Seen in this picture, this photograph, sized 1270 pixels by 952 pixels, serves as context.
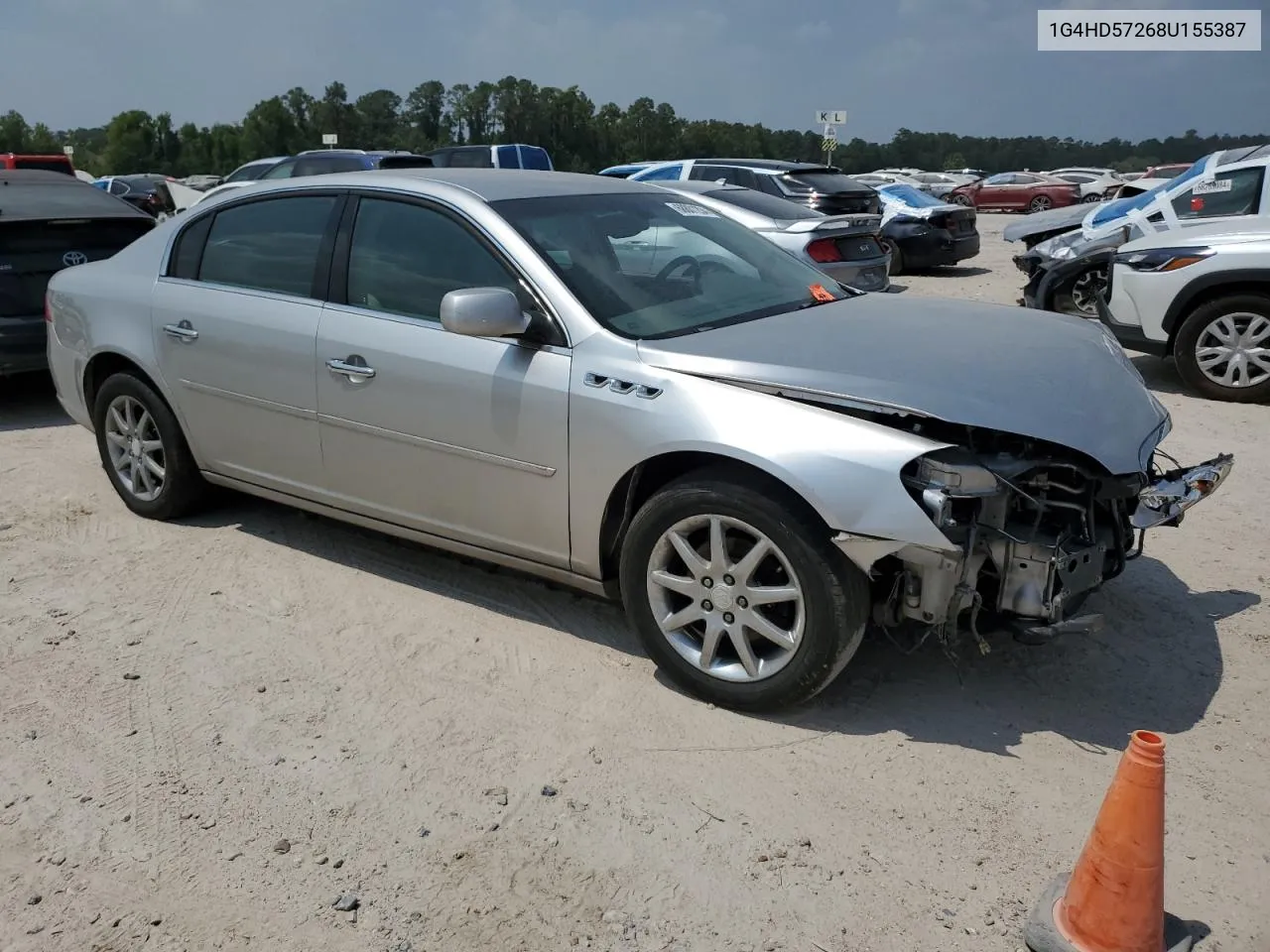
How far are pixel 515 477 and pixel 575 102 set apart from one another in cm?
8568

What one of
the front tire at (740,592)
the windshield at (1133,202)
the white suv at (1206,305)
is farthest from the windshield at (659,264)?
the windshield at (1133,202)

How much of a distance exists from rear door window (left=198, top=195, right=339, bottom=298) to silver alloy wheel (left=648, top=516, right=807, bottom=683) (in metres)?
2.00

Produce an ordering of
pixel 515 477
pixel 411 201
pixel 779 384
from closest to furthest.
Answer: pixel 779 384, pixel 515 477, pixel 411 201

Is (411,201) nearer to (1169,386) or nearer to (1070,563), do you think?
(1070,563)

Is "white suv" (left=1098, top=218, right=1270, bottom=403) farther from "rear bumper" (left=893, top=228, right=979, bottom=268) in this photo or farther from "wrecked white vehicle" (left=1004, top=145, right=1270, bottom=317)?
"rear bumper" (left=893, top=228, right=979, bottom=268)

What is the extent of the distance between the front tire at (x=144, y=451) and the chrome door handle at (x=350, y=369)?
1.25 meters

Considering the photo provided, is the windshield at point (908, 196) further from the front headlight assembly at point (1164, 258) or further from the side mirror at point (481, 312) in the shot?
the side mirror at point (481, 312)

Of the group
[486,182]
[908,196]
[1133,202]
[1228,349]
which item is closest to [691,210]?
[486,182]

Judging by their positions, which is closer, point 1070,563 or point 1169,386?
point 1070,563

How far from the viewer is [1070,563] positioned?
10.7 feet

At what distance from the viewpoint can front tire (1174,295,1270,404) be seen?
7496 mm

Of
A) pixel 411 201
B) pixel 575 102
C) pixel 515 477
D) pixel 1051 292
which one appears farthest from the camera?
pixel 575 102

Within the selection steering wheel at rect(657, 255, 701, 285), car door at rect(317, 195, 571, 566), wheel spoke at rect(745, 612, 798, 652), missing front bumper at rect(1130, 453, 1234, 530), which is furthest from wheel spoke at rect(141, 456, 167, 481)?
missing front bumper at rect(1130, 453, 1234, 530)

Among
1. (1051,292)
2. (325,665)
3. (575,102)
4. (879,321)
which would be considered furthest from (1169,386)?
(575,102)
